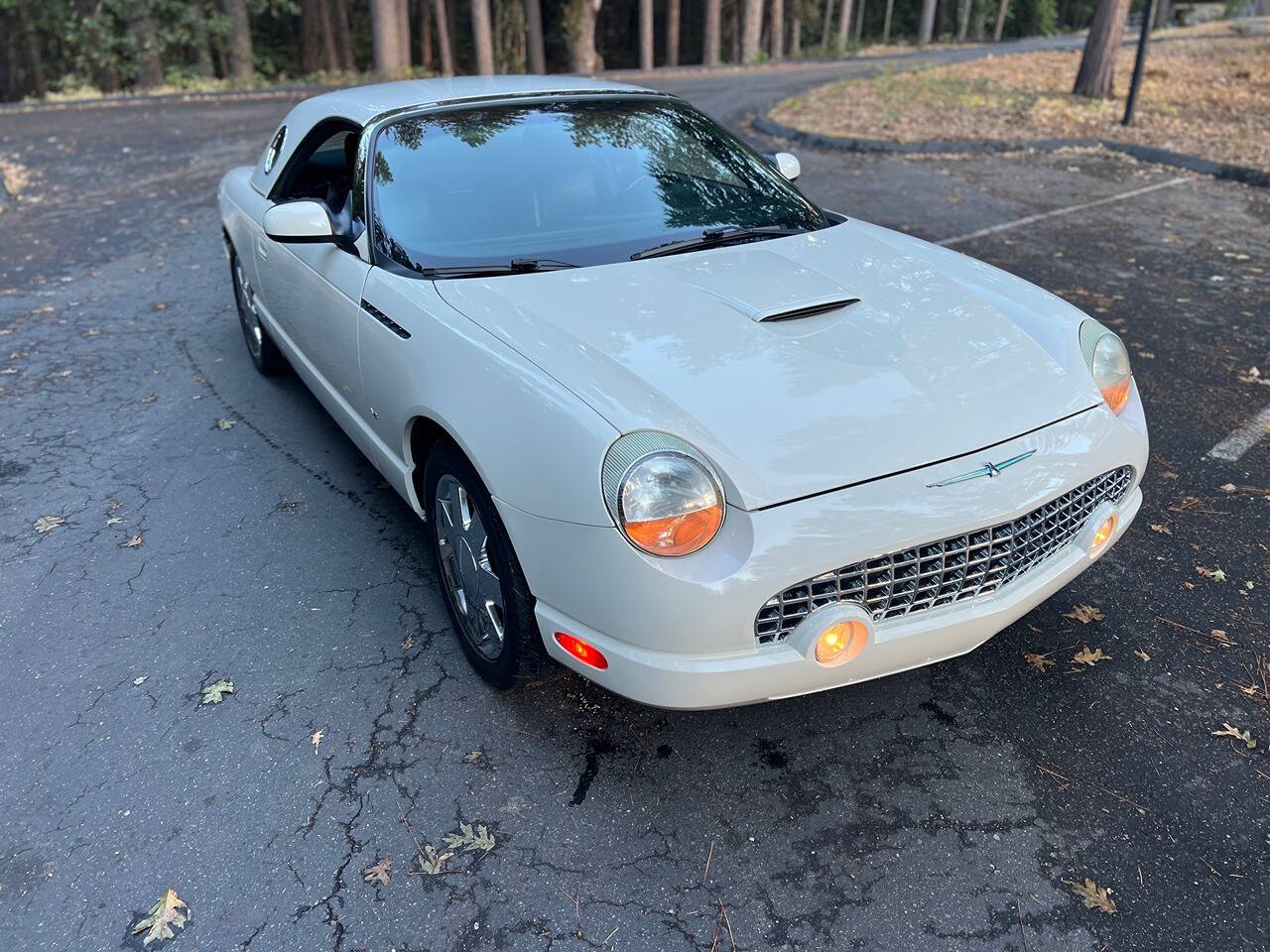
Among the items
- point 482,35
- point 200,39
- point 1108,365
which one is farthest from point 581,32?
point 1108,365

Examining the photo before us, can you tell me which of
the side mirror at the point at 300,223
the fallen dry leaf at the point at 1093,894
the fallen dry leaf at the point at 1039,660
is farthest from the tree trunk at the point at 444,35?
the fallen dry leaf at the point at 1093,894

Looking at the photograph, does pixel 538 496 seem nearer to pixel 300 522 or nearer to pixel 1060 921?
pixel 1060 921

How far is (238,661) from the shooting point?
9.87 ft

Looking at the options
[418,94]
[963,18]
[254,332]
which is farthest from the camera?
[963,18]

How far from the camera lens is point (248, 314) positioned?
5199mm

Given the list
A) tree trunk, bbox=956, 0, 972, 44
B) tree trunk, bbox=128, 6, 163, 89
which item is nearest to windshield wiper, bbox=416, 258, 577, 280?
tree trunk, bbox=128, 6, 163, 89

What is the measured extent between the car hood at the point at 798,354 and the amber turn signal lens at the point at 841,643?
34cm

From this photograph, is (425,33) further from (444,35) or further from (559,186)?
(559,186)

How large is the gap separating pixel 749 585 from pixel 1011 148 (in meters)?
10.6

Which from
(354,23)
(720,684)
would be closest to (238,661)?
(720,684)

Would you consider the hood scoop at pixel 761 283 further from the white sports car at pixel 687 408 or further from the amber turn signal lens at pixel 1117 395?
the amber turn signal lens at pixel 1117 395

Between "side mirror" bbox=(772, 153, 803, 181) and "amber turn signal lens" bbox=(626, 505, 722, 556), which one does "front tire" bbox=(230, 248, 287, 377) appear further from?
"amber turn signal lens" bbox=(626, 505, 722, 556)

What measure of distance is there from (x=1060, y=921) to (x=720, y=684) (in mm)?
940

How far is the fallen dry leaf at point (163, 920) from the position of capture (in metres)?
2.12
